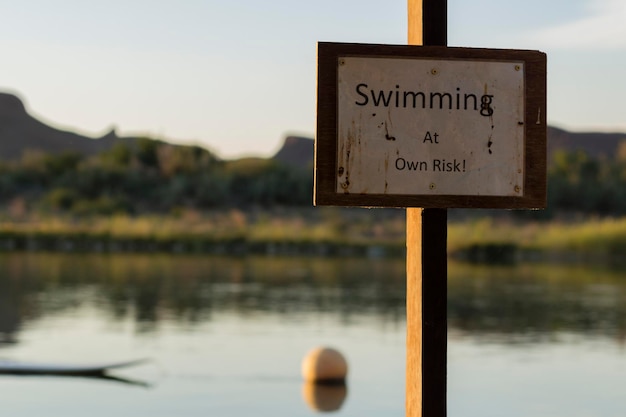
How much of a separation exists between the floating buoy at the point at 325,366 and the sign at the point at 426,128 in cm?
555

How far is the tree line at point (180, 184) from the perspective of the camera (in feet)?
112

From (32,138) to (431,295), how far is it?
183 feet

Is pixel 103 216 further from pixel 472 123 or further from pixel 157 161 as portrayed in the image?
pixel 472 123

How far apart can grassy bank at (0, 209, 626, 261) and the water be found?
18.2 ft

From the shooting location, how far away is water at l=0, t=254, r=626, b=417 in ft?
26.0

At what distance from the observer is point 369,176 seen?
9.14 feet

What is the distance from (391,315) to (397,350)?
10.5ft

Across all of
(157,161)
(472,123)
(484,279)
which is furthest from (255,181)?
(472,123)

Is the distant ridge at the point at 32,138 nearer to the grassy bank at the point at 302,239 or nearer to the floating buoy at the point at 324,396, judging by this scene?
the grassy bank at the point at 302,239

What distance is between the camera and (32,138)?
56531 mm

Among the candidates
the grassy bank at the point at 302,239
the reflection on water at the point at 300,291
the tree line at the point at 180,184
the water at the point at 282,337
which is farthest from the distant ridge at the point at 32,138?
the water at the point at 282,337

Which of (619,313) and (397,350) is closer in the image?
(397,350)

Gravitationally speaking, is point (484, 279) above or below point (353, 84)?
below

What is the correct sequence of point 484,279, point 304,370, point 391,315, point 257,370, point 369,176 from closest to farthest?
point 369,176
point 304,370
point 257,370
point 391,315
point 484,279
